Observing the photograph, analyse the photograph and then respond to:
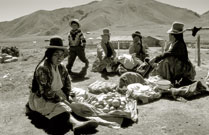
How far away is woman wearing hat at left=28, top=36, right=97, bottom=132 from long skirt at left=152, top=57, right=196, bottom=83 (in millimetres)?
2800

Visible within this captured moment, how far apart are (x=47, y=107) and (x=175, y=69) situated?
10.9ft

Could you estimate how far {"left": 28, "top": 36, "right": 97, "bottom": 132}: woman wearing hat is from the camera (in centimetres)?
425

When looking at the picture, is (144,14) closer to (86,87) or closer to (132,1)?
(132,1)

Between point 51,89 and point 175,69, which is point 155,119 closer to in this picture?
point 51,89

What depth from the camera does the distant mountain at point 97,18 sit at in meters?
98.8

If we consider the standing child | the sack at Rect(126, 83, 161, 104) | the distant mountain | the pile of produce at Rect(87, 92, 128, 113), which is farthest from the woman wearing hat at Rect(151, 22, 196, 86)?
the distant mountain

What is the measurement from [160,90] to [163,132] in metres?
1.80

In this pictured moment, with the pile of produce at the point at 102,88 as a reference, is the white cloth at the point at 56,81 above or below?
above

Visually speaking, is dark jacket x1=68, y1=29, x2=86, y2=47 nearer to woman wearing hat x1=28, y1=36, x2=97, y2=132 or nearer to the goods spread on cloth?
the goods spread on cloth

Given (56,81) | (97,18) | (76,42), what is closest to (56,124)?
(56,81)

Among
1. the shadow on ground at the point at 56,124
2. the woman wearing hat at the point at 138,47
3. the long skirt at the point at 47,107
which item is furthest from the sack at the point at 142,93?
the woman wearing hat at the point at 138,47

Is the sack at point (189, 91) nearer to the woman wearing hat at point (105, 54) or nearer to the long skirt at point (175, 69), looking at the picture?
the long skirt at point (175, 69)

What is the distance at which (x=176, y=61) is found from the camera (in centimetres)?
Answer: 639

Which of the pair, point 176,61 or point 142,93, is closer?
point 142,93
